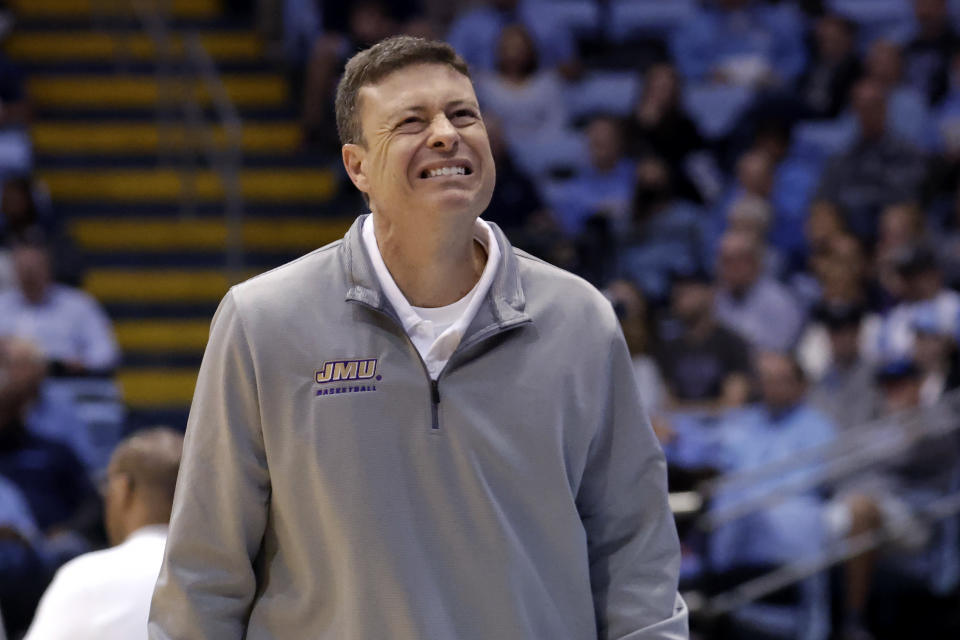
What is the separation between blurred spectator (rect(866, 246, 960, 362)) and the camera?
6.70 meters

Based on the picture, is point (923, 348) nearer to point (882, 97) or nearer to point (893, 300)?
point (893, 300)

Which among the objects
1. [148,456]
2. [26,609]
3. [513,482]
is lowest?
[26,609]

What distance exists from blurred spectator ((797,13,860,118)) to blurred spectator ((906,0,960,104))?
354 millimetres

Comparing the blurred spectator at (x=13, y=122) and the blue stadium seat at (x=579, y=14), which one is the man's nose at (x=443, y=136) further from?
the blue stadium seat at (x=579, y=14)

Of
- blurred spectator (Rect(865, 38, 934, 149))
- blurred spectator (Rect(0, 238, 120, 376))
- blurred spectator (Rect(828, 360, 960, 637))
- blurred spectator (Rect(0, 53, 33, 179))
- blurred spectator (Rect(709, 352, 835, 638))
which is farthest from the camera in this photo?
blurred spectator (Rect(0, 53, 33, 179))

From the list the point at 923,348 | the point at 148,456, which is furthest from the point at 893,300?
the point at 148,456

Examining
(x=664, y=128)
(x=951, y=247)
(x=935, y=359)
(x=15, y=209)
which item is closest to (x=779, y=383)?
(x=935, y=359)

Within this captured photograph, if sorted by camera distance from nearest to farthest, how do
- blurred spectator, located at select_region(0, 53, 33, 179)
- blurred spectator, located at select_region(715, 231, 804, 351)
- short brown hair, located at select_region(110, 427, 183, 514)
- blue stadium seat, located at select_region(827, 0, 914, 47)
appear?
short brown hair, located at select_region(110, 427, 183, 514) < blurred spectator, located at select_region(715, 231, 804, 351) < blurred spectator, located at select_region(0, 53, 33, 179) < blue stadium seat, located at select_region(827, 0, 914, 47)

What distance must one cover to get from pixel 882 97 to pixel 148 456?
20.1 feet

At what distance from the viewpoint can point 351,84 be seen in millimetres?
2135

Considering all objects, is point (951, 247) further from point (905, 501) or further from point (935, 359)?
point (905, 501)

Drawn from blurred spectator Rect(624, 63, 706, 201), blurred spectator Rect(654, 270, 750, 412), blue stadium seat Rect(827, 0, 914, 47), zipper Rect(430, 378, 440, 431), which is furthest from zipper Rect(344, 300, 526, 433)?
blue stadium seat Rect(827, 0, 914, 47)

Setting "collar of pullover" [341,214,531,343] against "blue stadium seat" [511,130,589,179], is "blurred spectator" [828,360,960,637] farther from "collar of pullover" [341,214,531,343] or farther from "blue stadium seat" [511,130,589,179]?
"collar of pullover" [341,214,531,343]

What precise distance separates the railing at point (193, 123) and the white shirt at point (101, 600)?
17.2 ft
